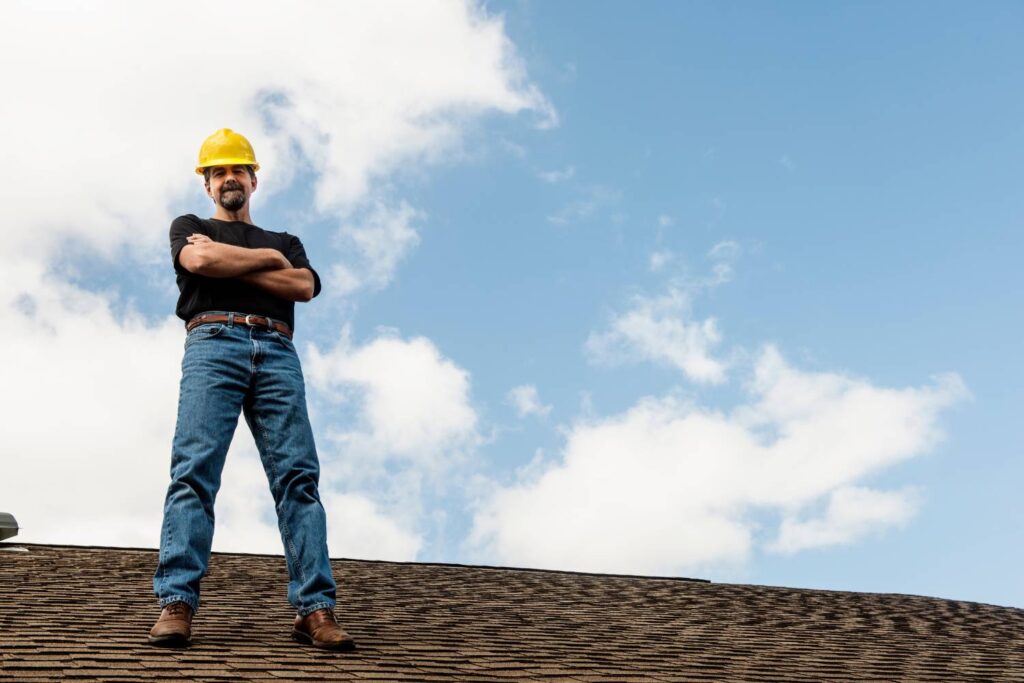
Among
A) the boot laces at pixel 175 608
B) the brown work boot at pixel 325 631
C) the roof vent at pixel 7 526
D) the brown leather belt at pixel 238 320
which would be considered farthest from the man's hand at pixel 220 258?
the roof vent at pixel 7 526

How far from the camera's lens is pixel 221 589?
6.33 meters

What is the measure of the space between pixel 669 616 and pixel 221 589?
2470 millimetres

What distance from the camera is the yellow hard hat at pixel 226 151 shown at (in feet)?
14.2

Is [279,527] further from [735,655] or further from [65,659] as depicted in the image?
[735,655]

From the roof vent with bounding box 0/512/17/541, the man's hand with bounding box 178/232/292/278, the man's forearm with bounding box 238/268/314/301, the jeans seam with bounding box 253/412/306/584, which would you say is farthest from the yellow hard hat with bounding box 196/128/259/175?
the roof vent with bounding box 0/512/17/541

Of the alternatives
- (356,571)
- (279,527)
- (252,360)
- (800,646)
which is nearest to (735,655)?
(800,646)

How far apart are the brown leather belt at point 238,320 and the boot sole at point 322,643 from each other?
1088 millimetres

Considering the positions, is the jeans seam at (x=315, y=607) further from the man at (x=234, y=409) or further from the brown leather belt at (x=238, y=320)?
the brown leather belt at (x=238, y=320)

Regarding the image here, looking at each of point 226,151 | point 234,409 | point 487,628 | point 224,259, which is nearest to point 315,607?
point 234,409

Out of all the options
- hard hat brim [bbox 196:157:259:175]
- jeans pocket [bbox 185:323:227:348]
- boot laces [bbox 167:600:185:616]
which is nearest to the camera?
boot laces [bbox 167:600:185:616]

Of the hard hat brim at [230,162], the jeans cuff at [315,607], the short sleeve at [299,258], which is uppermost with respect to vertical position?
the hard hat brim at [230,162]

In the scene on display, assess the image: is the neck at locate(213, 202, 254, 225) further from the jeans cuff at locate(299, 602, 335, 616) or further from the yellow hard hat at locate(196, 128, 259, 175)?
the jeans cuff at locate(299, 602, 335, 616)

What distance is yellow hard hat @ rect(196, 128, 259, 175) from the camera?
4316mm

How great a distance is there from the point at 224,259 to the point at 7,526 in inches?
187
